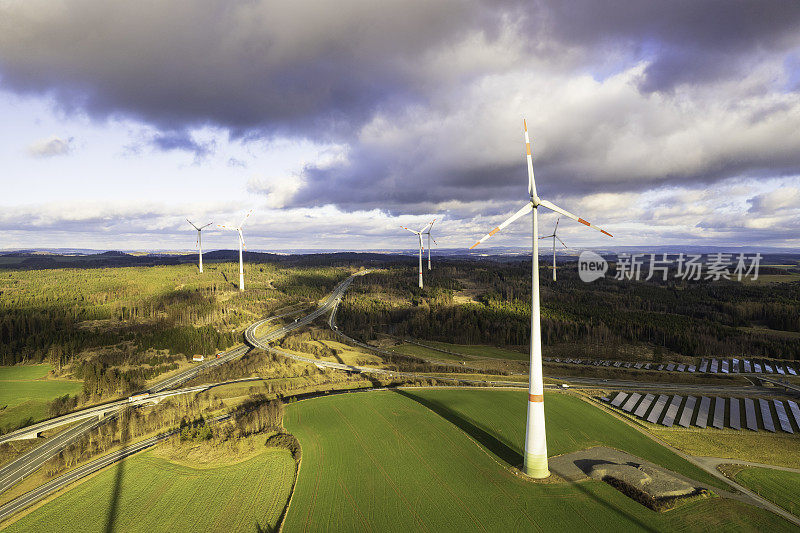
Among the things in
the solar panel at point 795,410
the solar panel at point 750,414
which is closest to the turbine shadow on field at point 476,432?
the solar panel at point 750,414

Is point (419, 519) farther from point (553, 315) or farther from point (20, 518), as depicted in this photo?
point (553, 315)

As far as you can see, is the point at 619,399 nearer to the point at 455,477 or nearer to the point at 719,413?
the point at 719,413

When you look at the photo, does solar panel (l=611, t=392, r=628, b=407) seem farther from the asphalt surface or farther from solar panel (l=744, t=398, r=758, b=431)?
solar panel (l=744, t=398, r=758, b=431)

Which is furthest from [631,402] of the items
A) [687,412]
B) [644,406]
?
[687,412]

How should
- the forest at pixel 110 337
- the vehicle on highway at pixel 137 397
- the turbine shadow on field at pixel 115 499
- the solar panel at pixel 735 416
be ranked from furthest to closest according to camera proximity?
the forest at pixel 110 337, the vehicle on highway at pixel 137 397, the solar panel at pixel 735 416, the turbine shadow on field at pixel 115 499

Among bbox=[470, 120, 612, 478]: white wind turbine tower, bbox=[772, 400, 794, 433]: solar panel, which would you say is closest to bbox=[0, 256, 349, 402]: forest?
bbox=[470, 120, 612, 478]: white wind turbine tower

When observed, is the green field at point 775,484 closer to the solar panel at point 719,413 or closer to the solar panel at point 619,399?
the solar panel at point 719,413

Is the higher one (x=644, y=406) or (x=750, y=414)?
(x=644, y=406)
